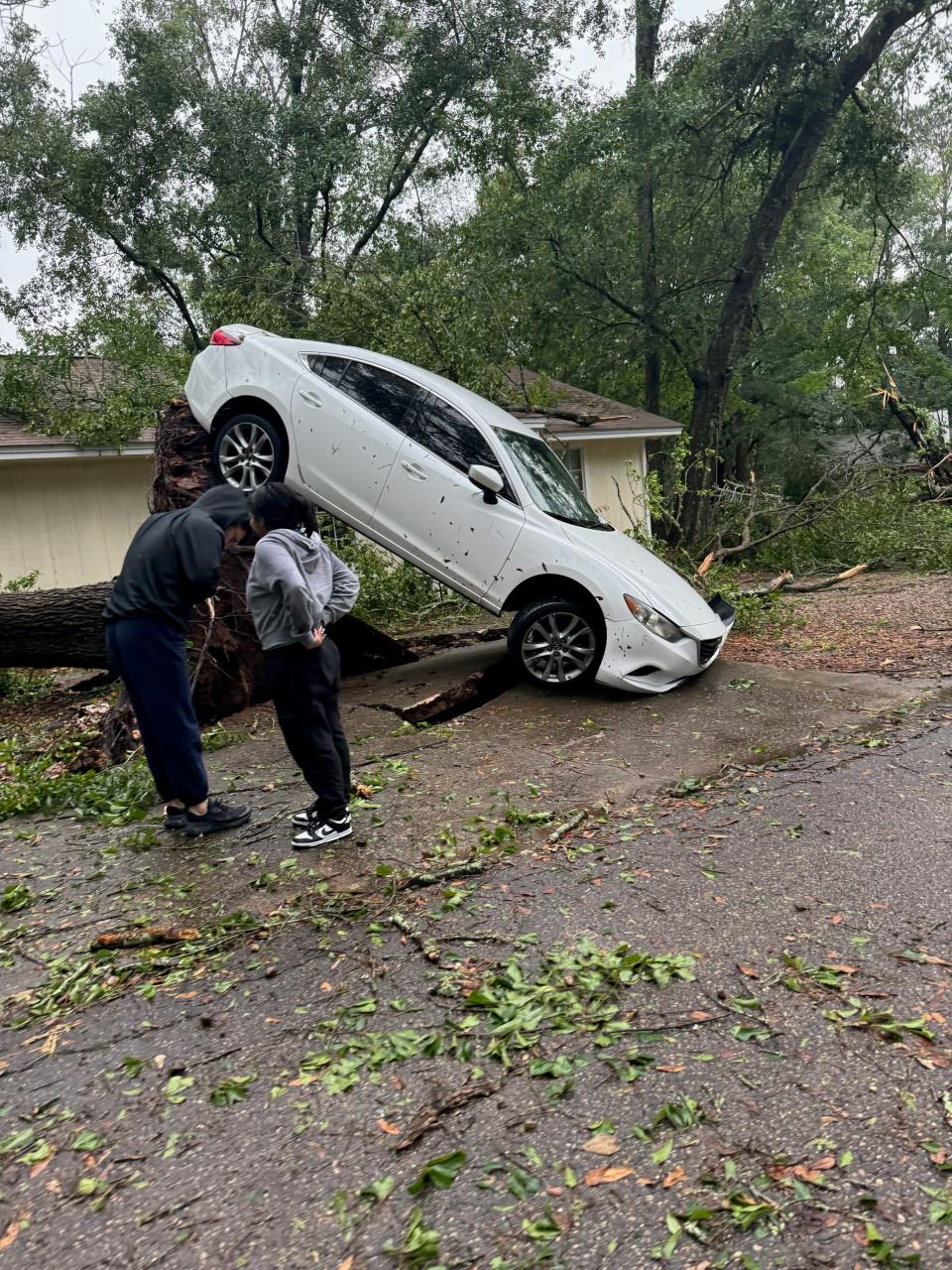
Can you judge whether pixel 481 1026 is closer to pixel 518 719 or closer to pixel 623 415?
pixel 518 719

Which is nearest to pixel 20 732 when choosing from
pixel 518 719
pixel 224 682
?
pixel 224 682

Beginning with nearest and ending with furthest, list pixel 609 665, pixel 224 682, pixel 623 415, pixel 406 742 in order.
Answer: pixel 406 742 → pixel 609 665 → pixel 224 682 → pixel 623 415

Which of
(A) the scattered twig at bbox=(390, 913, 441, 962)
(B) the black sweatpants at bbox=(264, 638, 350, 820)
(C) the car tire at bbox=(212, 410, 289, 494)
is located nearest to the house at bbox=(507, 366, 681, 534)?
(C) the car tire at bbox=(212, 410, 289, 494)

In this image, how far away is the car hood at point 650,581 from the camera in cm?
652

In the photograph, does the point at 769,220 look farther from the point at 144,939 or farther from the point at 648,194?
the point at 144,939

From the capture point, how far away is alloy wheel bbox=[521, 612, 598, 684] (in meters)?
6.64

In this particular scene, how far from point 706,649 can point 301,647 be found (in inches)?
140

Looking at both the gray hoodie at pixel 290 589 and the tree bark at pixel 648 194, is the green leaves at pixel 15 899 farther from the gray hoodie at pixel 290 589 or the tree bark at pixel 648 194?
the tree bark at pixel 648 194

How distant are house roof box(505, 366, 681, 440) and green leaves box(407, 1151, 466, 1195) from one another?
525 inches

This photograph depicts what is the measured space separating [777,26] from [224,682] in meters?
14.2

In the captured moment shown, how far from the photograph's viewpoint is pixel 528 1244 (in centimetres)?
202

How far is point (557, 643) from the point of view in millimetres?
6723

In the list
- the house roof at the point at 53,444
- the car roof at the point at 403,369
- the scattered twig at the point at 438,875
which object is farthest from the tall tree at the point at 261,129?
the scattered twig at the point at 438,875

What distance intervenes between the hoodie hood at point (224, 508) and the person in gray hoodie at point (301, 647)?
295mm
